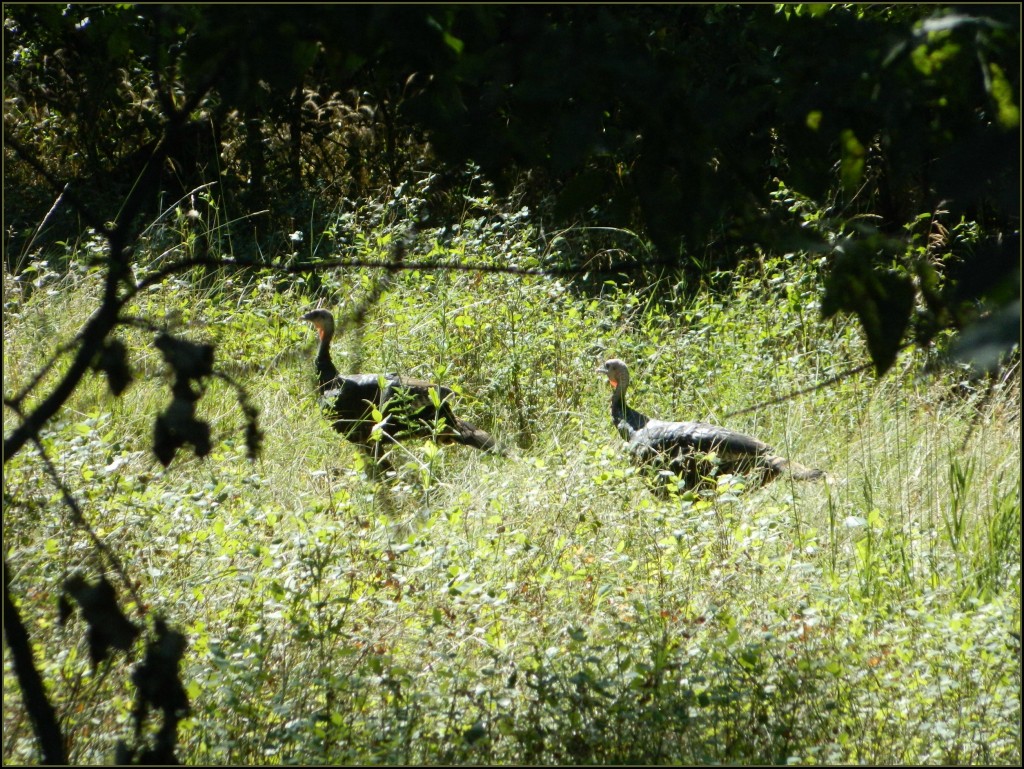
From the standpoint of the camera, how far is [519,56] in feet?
6.21

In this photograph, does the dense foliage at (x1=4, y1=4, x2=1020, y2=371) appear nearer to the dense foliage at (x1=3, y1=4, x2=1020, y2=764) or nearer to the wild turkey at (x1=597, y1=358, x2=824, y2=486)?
the dense foliage at (x1=3, y1=4, x2=1020, y2=764)

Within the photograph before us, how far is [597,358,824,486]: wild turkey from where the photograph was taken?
4836 mm

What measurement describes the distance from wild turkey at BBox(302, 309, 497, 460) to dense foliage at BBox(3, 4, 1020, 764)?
150mm

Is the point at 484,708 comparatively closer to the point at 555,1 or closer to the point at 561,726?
the point at 561,726

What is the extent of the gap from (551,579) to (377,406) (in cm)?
276

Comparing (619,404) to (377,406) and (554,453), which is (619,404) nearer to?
(554,453)

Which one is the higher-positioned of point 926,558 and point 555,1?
point 555,1

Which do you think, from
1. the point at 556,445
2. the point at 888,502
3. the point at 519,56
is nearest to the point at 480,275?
the point at 556,445

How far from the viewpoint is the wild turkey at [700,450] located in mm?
4836

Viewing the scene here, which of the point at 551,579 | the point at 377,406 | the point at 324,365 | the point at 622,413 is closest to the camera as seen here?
the point at 551,579

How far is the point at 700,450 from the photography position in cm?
505

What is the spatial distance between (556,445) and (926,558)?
184 centimetres

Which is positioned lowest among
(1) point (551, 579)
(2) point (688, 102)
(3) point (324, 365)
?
(3) point (324, 365)

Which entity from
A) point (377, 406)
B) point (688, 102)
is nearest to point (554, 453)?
point (377, 406)
